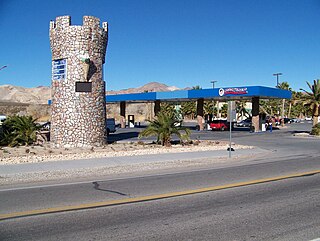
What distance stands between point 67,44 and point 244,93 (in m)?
25.0

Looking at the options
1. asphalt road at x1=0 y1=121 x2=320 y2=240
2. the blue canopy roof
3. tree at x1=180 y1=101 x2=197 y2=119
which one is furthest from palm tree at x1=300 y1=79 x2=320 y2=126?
tree at x1=180 y1=101 x2=197 y2=119

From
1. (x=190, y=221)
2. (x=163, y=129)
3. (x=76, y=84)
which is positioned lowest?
(x=190, y=221)

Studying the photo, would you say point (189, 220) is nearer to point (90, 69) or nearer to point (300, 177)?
point (300, 177)

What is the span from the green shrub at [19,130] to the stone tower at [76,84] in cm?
189

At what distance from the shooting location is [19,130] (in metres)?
22.6

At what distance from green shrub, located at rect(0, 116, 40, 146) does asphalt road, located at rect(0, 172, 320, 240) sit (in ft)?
52.0

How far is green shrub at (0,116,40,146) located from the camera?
22.0 metres

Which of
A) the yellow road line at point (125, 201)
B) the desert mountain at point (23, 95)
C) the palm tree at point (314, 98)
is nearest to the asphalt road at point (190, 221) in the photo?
the yellow road line at point (125, 201)

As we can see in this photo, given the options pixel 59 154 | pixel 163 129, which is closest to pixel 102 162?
pixel 59 154

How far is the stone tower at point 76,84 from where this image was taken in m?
21.0

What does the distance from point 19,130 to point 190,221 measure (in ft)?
59.6

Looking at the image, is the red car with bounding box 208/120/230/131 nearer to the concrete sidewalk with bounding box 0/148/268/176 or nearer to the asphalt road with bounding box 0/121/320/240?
the concrete sidewalk with bounding box 0/148/268/176

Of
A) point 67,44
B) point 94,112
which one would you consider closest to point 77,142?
point 94,112

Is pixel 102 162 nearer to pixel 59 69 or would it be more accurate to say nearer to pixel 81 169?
pixel 81 169
